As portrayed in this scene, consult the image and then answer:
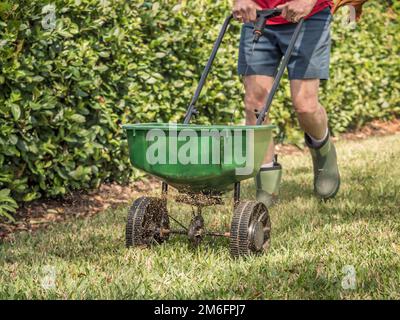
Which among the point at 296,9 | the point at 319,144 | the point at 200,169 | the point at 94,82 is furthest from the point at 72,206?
the point at 296,9

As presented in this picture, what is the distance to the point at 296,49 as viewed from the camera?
3.99 metres

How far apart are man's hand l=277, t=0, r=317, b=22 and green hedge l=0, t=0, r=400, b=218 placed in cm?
81

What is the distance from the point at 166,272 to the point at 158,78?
2.66 m

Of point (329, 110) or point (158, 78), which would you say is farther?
point (329, 110)

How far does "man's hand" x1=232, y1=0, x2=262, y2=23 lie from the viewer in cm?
363

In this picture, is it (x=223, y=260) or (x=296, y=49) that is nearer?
(x=223, y=260)

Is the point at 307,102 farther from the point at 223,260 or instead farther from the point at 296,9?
the point at 223,260

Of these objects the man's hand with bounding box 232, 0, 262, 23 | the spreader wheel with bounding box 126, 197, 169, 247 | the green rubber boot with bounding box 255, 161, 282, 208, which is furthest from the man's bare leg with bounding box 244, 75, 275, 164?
the spreader wheel with bounding box 126, 197, 169, 247

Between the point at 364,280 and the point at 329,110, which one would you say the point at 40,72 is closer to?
the point at 364,280

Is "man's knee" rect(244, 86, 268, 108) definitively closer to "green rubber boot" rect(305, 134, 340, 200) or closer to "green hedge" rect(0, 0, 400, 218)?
"green hedge" rect(0, 0, 400, 218)

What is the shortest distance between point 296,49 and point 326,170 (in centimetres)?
86

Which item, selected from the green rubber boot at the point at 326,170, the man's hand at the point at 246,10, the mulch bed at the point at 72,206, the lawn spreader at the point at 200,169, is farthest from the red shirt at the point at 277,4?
the mulch bed at the point at 72,206
